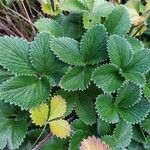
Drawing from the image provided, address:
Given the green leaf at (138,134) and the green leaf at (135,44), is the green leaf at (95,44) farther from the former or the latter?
the green leaf at (138,134)

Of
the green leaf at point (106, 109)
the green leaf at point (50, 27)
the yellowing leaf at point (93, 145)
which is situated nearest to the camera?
the yellowing leaf at point (93, 145)

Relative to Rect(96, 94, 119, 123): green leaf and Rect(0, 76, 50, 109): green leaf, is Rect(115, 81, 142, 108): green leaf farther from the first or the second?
Rect(0, 76, 50, 109): green leaf

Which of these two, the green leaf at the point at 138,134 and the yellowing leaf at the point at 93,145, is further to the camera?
the green leaf at the point at 138,134

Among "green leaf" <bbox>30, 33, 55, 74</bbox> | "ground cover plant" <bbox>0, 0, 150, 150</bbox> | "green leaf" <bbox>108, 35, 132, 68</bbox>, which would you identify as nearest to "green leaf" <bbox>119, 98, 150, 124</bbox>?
"ground cover plant" <bbox>0, 0, 150, 150</bbox>

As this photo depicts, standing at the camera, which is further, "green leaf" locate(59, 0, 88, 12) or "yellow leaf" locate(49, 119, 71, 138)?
"green leaf" locate(59, 0, 88, 12)

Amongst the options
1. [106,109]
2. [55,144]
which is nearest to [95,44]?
[106,109]

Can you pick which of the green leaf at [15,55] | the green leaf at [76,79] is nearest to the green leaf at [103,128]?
the green leaf at [76,79]
